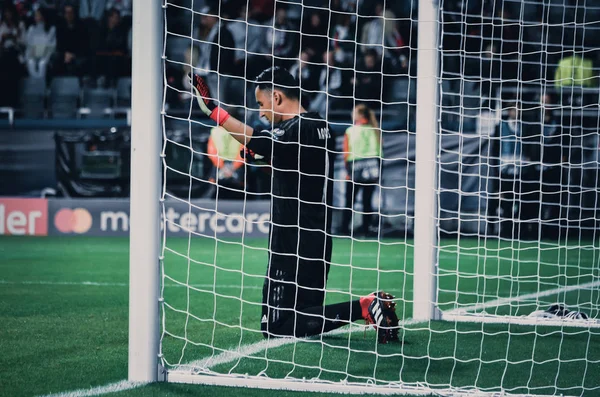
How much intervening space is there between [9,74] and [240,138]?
1167cm

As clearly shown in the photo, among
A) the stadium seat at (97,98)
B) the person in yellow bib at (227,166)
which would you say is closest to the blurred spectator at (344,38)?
the person in yellow bib at (227,166)

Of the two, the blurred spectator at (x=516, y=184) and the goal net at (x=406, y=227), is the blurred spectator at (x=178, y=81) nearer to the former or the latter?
the goal net at (x=406, y=227)

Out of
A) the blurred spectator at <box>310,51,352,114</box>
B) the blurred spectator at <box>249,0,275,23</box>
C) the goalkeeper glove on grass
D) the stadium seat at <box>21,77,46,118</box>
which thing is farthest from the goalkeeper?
the blurred spectator at <box>249,0,275,23</box>

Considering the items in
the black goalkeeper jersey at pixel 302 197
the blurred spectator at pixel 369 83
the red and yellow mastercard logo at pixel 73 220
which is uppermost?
the blurred spectator at pixel 369 83

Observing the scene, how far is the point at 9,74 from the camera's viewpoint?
15.9 m

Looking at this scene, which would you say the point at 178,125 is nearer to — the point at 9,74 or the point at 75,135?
the point at 75,135

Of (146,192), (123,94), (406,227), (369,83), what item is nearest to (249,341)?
(146,192)

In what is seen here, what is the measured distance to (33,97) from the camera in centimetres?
1562

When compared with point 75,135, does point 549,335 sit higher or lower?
lower

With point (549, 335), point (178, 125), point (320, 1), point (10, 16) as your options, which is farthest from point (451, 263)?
point (10, 16)

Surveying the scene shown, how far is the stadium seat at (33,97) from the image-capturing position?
610 inches

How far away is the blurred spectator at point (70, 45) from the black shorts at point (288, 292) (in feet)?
37.1

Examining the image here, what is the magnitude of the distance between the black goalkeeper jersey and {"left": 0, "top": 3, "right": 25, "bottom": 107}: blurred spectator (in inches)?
434

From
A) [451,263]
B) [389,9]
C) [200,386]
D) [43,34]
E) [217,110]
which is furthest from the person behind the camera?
[43,34]
